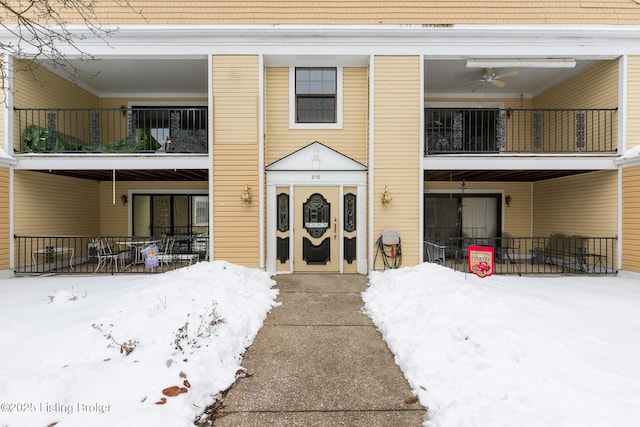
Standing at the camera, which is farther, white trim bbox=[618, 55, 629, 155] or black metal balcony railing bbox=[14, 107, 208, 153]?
black metal balcony railing bbox=[14, 107, 208, 153]

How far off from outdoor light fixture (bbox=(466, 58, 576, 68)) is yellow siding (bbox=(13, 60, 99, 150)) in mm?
10748

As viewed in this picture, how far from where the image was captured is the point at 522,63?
820cm

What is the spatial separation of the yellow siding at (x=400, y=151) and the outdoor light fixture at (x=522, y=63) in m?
1.60

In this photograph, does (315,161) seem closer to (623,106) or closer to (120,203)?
(120,203)

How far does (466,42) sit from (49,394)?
1020 cm

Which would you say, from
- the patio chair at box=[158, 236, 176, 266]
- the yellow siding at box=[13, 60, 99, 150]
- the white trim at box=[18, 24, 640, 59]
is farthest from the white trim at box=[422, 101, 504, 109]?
the yellow siding at box=[13, 60, 99, 150]

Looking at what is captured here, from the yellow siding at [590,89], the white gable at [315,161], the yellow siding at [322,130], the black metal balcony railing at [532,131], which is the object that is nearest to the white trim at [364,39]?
the yellow siding at [590,89]

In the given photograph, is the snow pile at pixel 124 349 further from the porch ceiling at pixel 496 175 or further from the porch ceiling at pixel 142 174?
the porch ceiling at pixel 496 175

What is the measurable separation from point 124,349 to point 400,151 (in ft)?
23.3

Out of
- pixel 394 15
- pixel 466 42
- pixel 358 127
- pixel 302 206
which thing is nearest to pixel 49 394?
pixel 302 206

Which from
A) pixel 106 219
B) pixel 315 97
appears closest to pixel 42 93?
pixel 106 219

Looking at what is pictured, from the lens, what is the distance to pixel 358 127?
28.3 feet

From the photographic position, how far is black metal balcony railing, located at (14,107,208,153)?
8.30m

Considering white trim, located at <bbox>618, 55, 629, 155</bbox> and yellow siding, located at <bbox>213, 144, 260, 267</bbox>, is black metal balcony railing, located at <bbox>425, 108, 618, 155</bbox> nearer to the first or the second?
white trim, located at <bbox>618, 55, 629, 155</bbox>
